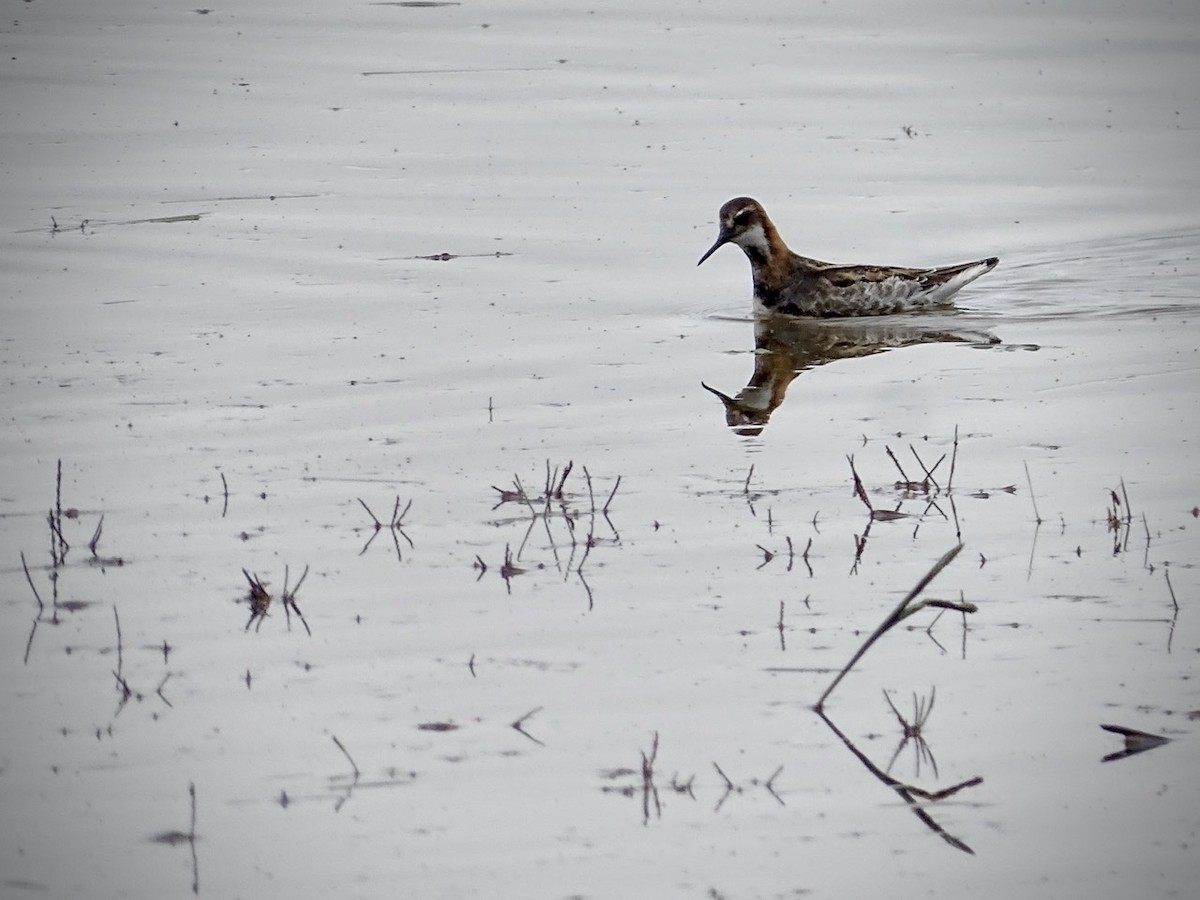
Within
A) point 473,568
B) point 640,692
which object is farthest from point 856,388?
point 640,692

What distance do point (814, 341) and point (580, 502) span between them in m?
5.03

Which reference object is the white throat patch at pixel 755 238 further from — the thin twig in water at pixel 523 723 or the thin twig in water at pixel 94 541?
the thin twig in water at pixel 523 723

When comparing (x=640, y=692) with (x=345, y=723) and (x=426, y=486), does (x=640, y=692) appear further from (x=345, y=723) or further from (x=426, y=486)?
(x=426, y=486)

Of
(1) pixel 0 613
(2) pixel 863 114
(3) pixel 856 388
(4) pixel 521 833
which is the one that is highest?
(2) pixel 863 114

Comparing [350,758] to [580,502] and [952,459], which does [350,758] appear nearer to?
[580,502]

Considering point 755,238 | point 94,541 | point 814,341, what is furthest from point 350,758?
point 755,238

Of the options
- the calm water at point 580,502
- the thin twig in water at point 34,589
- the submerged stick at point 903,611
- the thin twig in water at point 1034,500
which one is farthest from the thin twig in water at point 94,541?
the thin twig in water at point 1034,500

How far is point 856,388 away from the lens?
11805 millimetres

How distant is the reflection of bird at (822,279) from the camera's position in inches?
550

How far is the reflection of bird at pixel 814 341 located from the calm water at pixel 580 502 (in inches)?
2.3

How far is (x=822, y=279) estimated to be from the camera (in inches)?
561

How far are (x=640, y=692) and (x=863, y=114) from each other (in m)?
13.8

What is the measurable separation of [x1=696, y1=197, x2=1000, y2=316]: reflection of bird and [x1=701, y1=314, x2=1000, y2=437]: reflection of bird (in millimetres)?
118

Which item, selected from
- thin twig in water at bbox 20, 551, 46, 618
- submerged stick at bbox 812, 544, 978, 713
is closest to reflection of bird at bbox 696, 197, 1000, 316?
thin twig in water at bbox 20, 551, 46, 618
